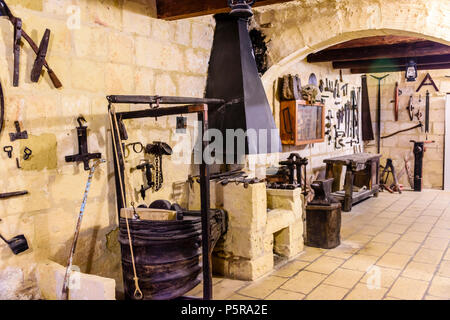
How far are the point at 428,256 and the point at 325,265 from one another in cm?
119

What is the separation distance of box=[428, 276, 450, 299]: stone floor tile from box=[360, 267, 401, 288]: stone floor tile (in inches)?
12.0

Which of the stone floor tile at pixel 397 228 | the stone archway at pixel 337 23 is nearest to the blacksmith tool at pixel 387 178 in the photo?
the stone floor tile at pixel 397 228

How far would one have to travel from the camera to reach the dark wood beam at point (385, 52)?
Result: 592 centimetres

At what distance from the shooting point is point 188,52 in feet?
13.6

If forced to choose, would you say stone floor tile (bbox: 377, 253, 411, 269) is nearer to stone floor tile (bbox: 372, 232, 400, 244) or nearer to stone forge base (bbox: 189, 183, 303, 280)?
stone floor tile (bbox: 372, 232, 400, 244)

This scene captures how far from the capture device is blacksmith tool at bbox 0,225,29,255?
2578mm

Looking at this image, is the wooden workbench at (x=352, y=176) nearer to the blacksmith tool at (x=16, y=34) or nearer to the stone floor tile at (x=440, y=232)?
the stone floor tile at (x=440, y=232)

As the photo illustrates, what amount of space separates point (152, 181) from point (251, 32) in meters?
2.50

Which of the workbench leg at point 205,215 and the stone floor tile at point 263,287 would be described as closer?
the workbench leg at point 205,215

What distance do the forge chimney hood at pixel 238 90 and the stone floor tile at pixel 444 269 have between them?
1.95 meters

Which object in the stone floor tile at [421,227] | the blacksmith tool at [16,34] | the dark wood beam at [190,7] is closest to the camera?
the blacksmith tool at [16,34]

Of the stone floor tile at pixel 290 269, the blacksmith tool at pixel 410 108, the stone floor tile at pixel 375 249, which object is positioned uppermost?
the blacksmith tool at pixel 410 108
